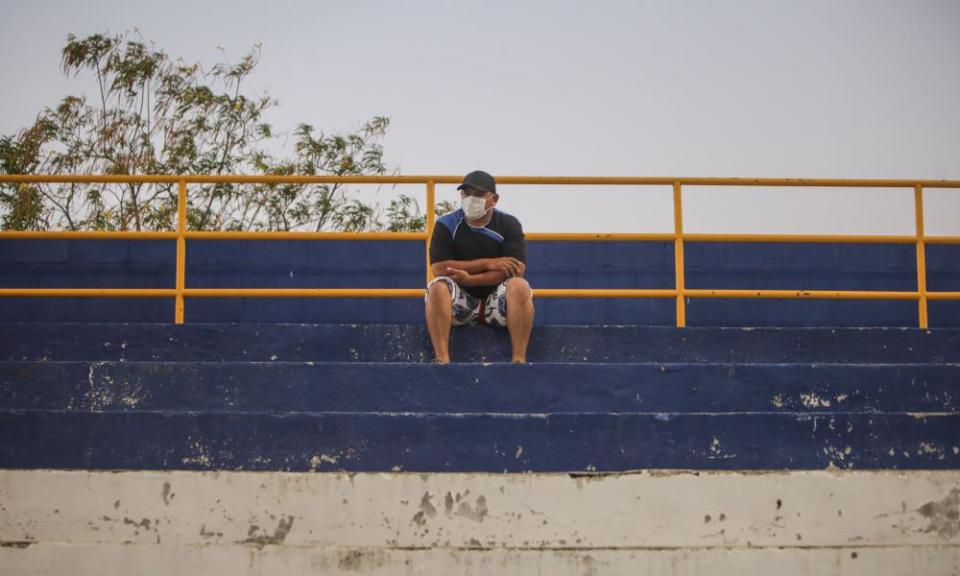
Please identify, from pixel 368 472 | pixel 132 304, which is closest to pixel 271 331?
pixel 368 472

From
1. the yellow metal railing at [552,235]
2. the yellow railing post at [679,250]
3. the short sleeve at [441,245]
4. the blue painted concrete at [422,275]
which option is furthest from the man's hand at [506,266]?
the blue painted concrete at [422,275]

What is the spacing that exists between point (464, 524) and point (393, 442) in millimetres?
546

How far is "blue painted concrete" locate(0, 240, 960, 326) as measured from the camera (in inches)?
371

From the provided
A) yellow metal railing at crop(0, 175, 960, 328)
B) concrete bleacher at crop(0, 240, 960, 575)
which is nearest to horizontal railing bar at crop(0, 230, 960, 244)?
yellow metal railing at crop(0, 175, 960, 328)

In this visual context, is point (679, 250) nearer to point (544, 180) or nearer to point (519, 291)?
point (544, 180)

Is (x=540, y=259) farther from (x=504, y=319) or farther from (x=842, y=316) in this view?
(x=504, y=319)

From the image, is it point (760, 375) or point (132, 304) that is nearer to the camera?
point (760, 375)

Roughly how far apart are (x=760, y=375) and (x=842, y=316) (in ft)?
15.2

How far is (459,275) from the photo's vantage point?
623 cm

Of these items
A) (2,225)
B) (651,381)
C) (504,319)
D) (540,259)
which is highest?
(2,225)

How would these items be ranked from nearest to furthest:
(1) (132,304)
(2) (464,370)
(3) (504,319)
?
(2) (464,370) → (3) (504,319) → (1) (132,304)

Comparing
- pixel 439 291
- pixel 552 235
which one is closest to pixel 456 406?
pixel 439 291

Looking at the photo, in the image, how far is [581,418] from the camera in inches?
207

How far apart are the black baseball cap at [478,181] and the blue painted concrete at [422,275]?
310 centimetres
